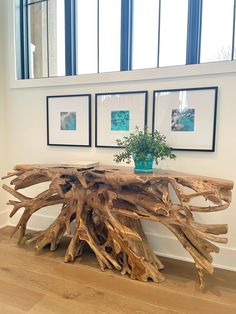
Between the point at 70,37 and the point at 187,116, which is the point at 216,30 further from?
the point at 70,37

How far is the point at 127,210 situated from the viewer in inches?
80.4

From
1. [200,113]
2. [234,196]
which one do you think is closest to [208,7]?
[200,113]

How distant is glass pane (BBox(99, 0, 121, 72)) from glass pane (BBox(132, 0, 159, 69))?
0.18 meters

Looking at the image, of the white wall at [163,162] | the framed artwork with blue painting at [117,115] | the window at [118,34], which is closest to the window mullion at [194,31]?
the window at [118,34]

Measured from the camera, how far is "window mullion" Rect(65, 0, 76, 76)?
2756 millimetres

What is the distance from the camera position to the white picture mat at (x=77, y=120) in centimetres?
263

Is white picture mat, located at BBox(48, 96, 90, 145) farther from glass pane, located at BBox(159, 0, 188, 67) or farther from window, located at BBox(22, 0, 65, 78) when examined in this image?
glass pane, located at BBox(159, 0, 188, 67)

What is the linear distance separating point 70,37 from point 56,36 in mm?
212

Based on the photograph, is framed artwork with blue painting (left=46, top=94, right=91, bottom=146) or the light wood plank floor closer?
the light wood plank floor

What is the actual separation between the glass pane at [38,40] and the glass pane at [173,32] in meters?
1.36

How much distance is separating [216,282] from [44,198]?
1.59 m

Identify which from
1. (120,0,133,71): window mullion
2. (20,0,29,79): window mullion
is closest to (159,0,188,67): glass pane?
(120,0,133,71): window mullion

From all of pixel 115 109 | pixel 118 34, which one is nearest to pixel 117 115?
pixel 115 109

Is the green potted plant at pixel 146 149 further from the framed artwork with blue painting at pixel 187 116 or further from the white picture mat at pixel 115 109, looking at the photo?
the white picture mat at pixel 115 109
